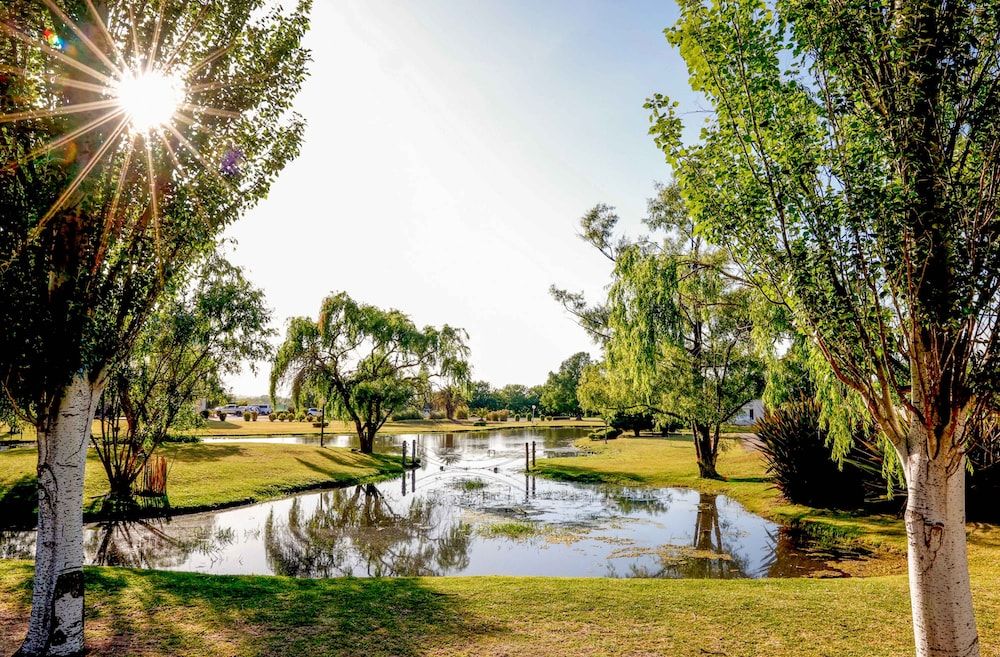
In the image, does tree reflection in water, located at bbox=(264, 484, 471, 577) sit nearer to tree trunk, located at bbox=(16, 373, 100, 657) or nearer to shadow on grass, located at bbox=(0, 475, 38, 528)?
Answer: tree trunk, located at bbox=(16, 373, 100, 657)

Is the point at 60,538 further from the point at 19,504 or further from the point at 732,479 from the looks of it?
the point at 732,479

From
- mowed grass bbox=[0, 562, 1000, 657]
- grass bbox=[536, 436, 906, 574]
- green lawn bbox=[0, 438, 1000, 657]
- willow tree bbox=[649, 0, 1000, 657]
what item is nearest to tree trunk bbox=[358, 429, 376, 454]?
grass bbox=[536, 436, 906, 574]

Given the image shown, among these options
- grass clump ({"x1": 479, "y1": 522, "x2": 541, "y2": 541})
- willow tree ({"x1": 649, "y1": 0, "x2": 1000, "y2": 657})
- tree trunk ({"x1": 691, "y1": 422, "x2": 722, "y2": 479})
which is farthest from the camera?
tree trunk ({"x1": 691, "y1": 422, "x2": 722, "y2": 479})

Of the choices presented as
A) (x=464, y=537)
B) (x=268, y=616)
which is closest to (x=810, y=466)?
(x=464, y=537)

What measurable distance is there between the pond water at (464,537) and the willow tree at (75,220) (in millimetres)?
5941

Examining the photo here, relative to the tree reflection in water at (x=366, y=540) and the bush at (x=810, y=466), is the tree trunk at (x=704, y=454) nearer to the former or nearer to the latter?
the bush at (x=810, y=466)

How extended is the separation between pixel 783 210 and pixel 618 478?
65.2ft

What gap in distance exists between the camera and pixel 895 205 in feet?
12.9

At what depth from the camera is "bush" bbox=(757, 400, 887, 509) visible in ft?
49.8

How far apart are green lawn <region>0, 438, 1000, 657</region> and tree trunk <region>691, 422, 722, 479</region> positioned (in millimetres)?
12482

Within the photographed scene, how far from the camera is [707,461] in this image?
71.5ft

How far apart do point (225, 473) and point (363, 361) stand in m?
10.9

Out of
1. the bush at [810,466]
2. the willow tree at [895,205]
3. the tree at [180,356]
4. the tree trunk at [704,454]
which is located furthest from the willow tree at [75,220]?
the tree trunk at [704,454]

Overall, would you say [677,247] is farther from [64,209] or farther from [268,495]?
[64,209]
